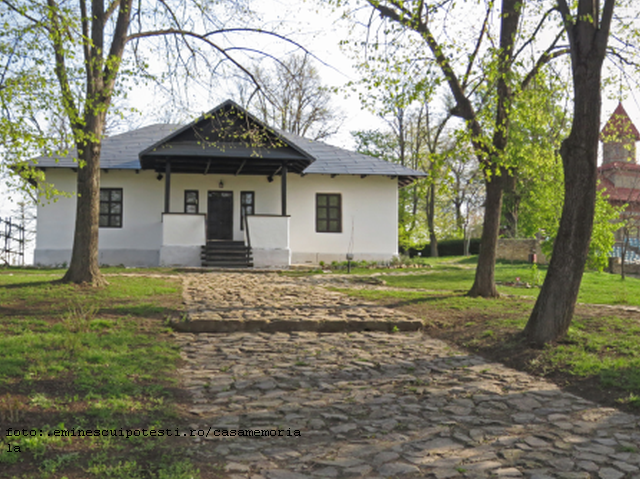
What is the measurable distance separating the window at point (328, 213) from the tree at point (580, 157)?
50.6ft

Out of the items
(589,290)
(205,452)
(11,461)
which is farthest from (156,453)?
(589,290)

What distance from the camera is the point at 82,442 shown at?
3.82 meters

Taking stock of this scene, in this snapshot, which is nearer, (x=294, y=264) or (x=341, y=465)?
(x=341, y=465)

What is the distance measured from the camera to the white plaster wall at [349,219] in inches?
869

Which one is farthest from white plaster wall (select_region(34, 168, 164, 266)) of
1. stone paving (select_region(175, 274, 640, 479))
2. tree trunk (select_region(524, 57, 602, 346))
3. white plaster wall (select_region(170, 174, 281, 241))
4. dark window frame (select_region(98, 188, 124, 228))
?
tree trunk (select_region(524, 57, 602, 346))

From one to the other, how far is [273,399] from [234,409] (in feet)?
1.46

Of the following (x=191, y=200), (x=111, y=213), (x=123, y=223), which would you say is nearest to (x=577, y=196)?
(x=191, y=200)

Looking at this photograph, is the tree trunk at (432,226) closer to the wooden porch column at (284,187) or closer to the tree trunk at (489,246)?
the wooden porch column at (284,187)

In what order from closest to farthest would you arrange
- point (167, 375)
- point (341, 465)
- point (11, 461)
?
point (11, 461)
point (341, 465)
point (167, 375)

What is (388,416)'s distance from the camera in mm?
4707

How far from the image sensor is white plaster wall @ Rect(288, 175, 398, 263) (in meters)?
22.1

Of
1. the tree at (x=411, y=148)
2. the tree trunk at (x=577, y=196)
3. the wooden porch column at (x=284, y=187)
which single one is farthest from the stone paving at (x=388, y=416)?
the tree at (x=411, y=148)

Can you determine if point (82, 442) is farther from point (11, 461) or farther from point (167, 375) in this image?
point (167, 375)

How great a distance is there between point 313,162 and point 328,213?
2.10 metres
